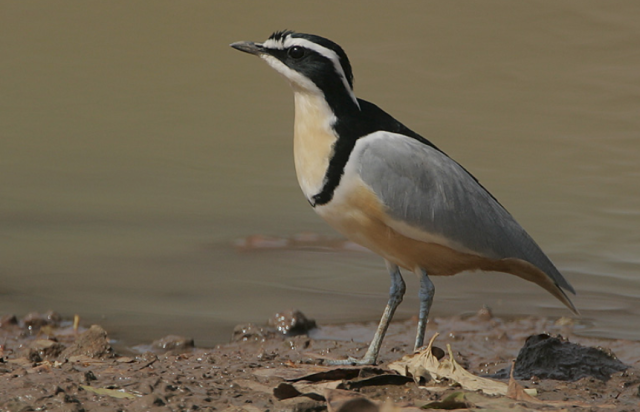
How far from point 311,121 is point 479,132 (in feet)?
23.6

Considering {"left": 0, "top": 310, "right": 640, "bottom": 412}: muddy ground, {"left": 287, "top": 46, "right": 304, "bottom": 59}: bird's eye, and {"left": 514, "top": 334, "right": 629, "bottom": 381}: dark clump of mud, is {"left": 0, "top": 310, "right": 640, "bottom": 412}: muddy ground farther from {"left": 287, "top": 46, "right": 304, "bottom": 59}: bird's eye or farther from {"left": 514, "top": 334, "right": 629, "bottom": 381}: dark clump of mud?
{"left": 287, "top": 46, "right": 304, "bottom": 59}: bird's eye

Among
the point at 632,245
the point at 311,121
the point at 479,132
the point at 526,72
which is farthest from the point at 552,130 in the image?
the point at 311,121

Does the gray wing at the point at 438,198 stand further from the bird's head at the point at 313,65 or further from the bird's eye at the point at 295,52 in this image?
the bird's eye at the point at 295,52

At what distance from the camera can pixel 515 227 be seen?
6.00 meters

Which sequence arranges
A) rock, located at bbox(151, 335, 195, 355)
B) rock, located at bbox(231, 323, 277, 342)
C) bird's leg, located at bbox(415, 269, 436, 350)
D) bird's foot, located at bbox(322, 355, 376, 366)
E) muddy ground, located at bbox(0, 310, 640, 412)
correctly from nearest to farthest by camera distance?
muddy ground, located at bbox(0, 310, 640, 412)
bird's foot, located at bbox(322, 355, 376, 366)
bird's leg, located at bbox(415, 269, 436, 350)
rock, located at bbox(151, 335, 195, 355)
rock, located at bbox(231, 323, 277, 342)

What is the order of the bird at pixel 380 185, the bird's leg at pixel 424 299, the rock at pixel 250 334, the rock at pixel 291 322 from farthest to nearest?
the rock at pixel 291 322
the rock at pixel 250 334
the bird's leg at pixel 424 299
the bird at pixel 380 185

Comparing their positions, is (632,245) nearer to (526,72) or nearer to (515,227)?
(515,227)

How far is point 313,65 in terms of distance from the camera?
562cm

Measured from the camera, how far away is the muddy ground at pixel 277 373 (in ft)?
14.5

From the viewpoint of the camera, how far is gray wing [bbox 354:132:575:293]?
5488 mm

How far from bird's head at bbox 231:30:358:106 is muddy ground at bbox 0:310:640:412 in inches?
62.7

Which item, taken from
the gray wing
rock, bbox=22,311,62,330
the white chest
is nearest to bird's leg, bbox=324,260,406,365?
the gray wing

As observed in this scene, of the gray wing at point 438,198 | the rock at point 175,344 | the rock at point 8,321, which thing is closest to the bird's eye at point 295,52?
the gray wing at point 438,198

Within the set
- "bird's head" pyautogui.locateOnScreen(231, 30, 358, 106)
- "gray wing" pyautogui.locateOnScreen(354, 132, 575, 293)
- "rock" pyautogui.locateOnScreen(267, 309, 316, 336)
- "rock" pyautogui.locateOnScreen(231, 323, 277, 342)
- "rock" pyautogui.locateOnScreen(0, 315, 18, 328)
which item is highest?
"bird's head" pyautogui.locateOnScreen(231, 30, 358, 106)
